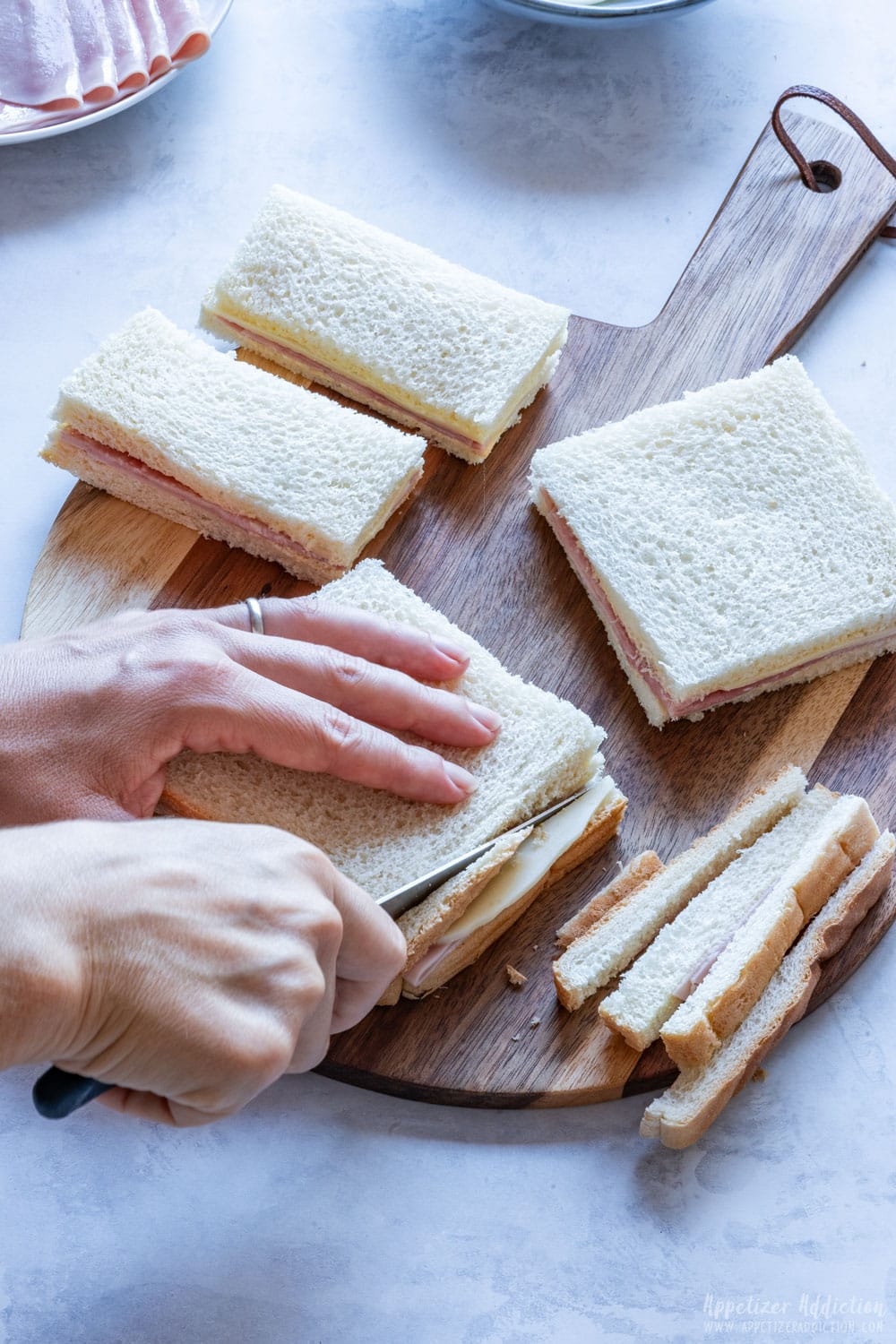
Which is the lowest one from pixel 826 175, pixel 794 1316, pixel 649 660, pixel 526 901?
pixel 794 1316

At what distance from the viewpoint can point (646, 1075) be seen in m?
2.69

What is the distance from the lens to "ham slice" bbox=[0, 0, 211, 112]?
3.74 m

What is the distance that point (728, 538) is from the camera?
3.18 m

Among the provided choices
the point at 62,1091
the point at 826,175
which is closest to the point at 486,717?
the point at 62,1091

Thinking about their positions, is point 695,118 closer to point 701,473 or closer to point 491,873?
point 701,473

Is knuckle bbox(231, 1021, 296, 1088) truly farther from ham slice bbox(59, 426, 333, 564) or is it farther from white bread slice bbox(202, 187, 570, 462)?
white bread slice bbox(202, 187, 570, 462)

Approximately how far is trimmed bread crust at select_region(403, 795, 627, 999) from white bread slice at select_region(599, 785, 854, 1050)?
0.83ft

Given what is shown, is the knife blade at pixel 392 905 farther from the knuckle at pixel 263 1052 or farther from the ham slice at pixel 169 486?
the ham slice at pixel 169 486

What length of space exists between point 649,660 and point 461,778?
62cm

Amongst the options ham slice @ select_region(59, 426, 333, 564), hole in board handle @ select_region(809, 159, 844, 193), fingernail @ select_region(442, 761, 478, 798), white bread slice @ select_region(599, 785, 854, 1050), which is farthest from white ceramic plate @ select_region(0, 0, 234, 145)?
white bread slice @ select_region(599, 785, 854, 1050)

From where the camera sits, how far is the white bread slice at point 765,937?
102 inches

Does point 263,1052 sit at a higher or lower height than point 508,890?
higher

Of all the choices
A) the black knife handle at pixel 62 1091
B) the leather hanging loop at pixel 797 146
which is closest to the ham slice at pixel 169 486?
the black knife handle at pixel 62 1091

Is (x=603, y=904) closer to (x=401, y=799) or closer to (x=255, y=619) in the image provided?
(x=401, y=799)
